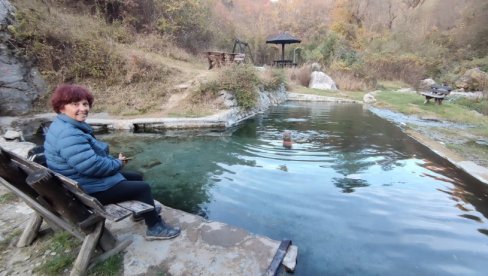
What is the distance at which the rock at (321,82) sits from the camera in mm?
19233

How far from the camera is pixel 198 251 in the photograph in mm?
2684

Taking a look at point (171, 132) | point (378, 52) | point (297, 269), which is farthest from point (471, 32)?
point (297, 269)

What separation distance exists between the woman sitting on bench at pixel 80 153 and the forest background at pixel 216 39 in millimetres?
7685

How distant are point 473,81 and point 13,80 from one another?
67.4ft

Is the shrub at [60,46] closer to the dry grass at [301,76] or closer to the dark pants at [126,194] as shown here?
the dark pants at [126,194]

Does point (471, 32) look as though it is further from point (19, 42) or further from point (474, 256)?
point (19, 42)

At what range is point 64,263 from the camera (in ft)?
7.93

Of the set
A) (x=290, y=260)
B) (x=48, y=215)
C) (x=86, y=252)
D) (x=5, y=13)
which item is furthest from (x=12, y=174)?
(x=5, y=13)

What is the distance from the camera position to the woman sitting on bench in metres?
2.28

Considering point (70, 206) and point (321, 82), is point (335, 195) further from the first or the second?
point (321, 82)

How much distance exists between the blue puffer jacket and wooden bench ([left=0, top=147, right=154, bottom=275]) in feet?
0.67

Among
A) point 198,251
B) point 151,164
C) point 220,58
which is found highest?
point 220,58

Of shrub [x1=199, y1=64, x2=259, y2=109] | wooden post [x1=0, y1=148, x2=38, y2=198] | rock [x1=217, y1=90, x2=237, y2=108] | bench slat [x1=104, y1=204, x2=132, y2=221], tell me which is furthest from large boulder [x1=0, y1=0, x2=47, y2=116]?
bench slat [x1=104, y1=204, x2=132, y2=221]

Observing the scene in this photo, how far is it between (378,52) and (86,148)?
2761 centimetres
